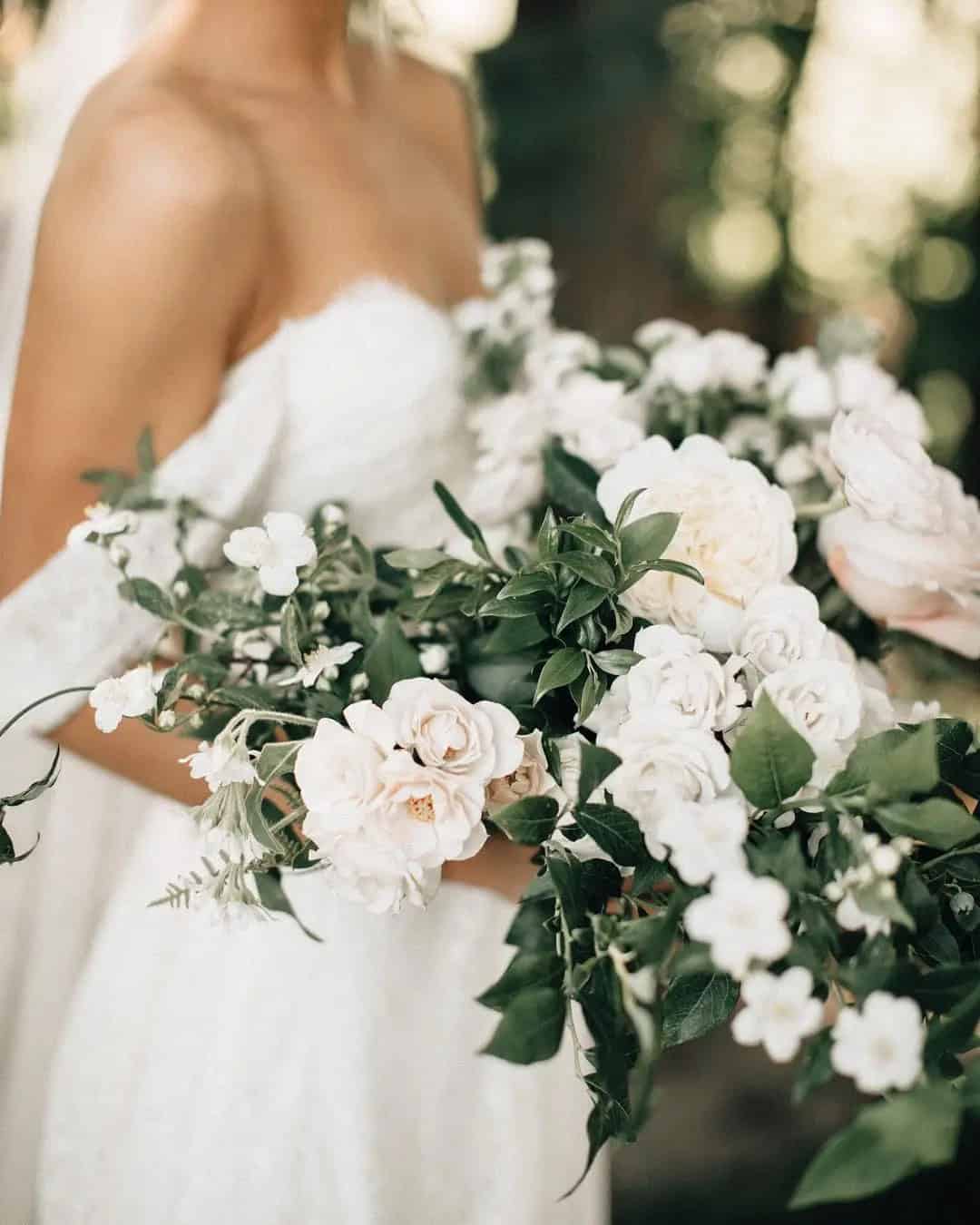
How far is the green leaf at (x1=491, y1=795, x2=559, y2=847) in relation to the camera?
61 centimetres

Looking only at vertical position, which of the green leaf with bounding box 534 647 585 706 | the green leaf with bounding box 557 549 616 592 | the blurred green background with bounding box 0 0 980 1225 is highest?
the green leaf with bounding box 557 549 616 592

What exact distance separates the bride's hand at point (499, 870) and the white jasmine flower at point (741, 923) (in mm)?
449

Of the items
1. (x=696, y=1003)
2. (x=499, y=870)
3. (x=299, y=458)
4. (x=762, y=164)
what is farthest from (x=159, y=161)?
(x=762, y=164)

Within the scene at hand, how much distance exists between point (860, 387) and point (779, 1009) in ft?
2.32

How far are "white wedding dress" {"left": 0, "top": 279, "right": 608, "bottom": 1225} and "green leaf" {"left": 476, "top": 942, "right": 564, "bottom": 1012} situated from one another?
1.38 feet

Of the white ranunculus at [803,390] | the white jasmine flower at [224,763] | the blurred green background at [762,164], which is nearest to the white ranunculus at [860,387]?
the white ranunculus at [803,390]

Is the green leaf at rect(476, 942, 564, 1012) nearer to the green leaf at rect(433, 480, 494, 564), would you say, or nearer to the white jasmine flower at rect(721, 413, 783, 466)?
the green leaf at rect(433, 480, 494, 564)

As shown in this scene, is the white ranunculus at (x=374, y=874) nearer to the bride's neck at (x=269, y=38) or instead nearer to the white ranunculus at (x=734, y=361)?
the white ranunculus at (x=734, y=361)

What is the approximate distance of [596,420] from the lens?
1038mm

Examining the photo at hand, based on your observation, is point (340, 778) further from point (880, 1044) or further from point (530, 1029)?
point (880, 1044)

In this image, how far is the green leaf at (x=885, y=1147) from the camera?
18.2 inches

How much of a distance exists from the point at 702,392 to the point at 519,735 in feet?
1.81

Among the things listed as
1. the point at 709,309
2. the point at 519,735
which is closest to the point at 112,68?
the point at 519,735

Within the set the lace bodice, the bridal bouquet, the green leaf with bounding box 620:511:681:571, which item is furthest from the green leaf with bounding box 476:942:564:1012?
the lace bodice
